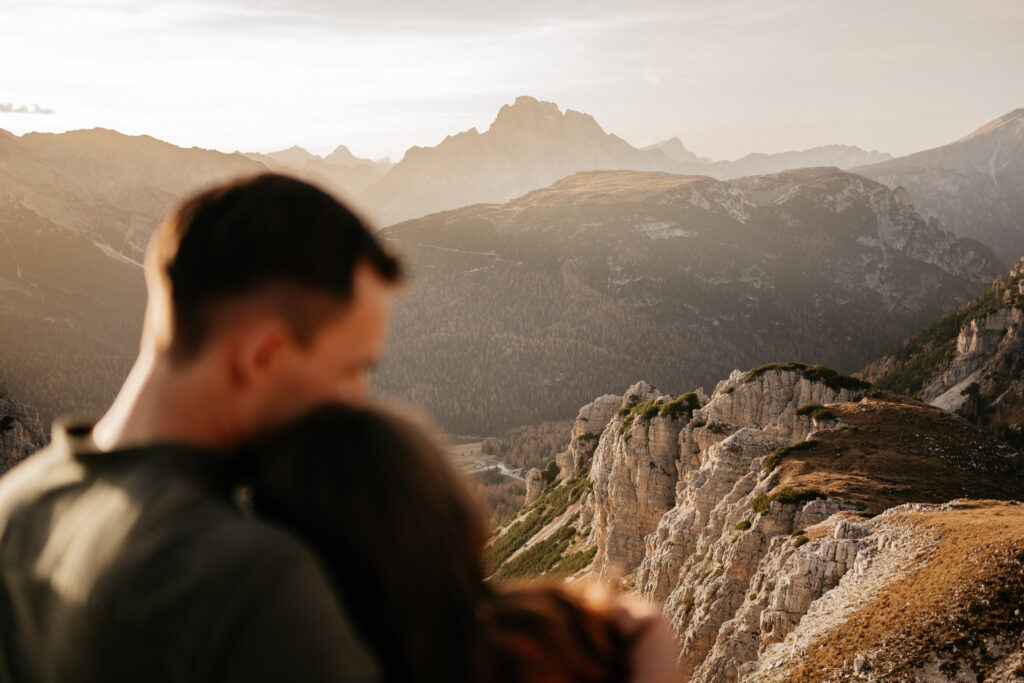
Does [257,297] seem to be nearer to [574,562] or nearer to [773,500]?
[773,500]

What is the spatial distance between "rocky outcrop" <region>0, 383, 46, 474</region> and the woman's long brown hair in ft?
208

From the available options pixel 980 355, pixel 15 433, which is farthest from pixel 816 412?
pixel 980 355

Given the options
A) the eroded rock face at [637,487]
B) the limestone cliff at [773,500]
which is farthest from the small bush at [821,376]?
the eroded rock face at [637,487]

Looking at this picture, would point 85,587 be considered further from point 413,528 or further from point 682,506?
point 682,506

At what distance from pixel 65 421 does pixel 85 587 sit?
768 millimetres

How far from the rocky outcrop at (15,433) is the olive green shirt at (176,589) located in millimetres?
63033

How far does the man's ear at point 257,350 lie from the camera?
83.3 inches

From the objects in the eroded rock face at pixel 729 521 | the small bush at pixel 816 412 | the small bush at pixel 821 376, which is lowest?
the eroded rock face at pixel 729 521

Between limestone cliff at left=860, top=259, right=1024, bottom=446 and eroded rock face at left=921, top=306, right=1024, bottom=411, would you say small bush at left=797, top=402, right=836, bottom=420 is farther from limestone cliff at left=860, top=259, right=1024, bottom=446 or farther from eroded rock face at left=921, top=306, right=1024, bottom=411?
eroded rock face at left=921, top=306, right=1024, bottom=411

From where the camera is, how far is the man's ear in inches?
83.3

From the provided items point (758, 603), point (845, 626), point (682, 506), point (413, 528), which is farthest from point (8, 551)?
point (682, 506)

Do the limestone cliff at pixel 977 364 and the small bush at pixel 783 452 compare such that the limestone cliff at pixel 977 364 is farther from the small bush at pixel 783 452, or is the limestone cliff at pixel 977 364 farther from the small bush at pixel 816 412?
the small bush at pixel 783 452

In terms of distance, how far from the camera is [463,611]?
80.1 inches

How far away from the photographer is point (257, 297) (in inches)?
83.1
